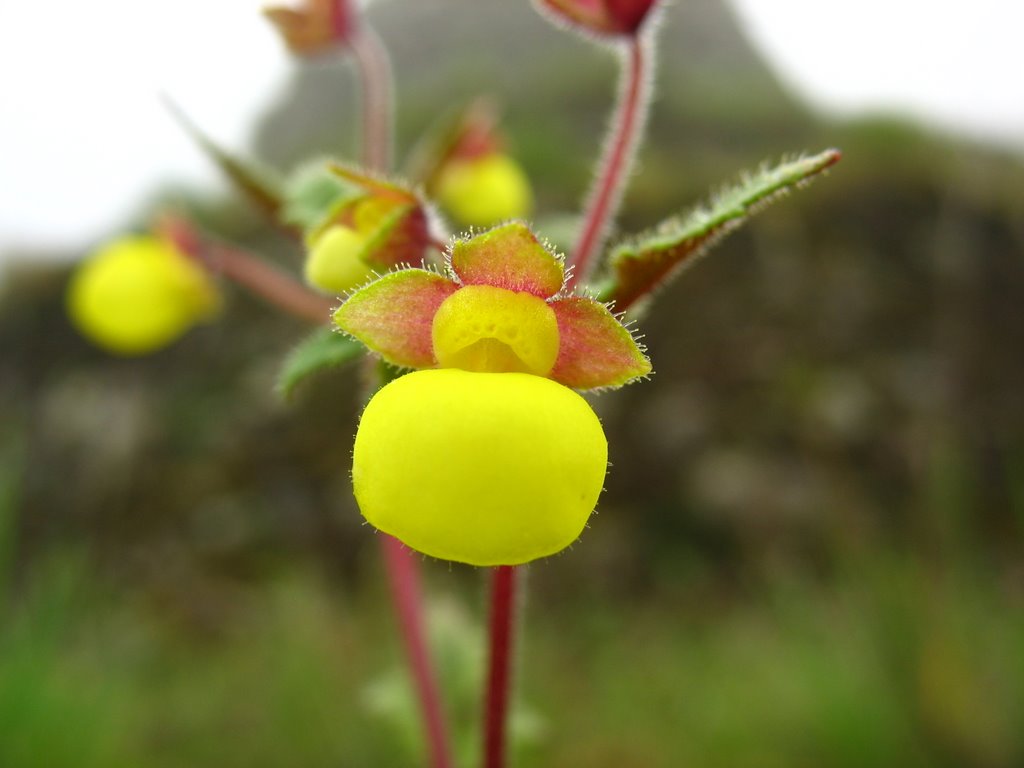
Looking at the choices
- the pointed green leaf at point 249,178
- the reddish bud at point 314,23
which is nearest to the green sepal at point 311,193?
the pointed green leaf at point 249,178

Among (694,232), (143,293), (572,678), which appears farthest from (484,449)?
(572,678)

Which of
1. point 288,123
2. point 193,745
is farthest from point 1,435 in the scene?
point 288,123

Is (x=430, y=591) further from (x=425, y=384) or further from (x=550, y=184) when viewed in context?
(x=425, y=384)

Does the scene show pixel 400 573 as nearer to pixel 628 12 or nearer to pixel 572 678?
pixel 628 12

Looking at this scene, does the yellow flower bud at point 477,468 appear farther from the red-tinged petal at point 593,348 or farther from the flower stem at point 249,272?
the flower stem at point 249,272

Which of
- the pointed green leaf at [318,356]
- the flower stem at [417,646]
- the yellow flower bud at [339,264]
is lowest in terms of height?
the flower stem at [417,646]

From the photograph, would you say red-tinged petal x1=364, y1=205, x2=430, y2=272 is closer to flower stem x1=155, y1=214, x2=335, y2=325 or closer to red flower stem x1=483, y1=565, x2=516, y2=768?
red flower stem x1=483, y1=565, x2=516, y2=768
